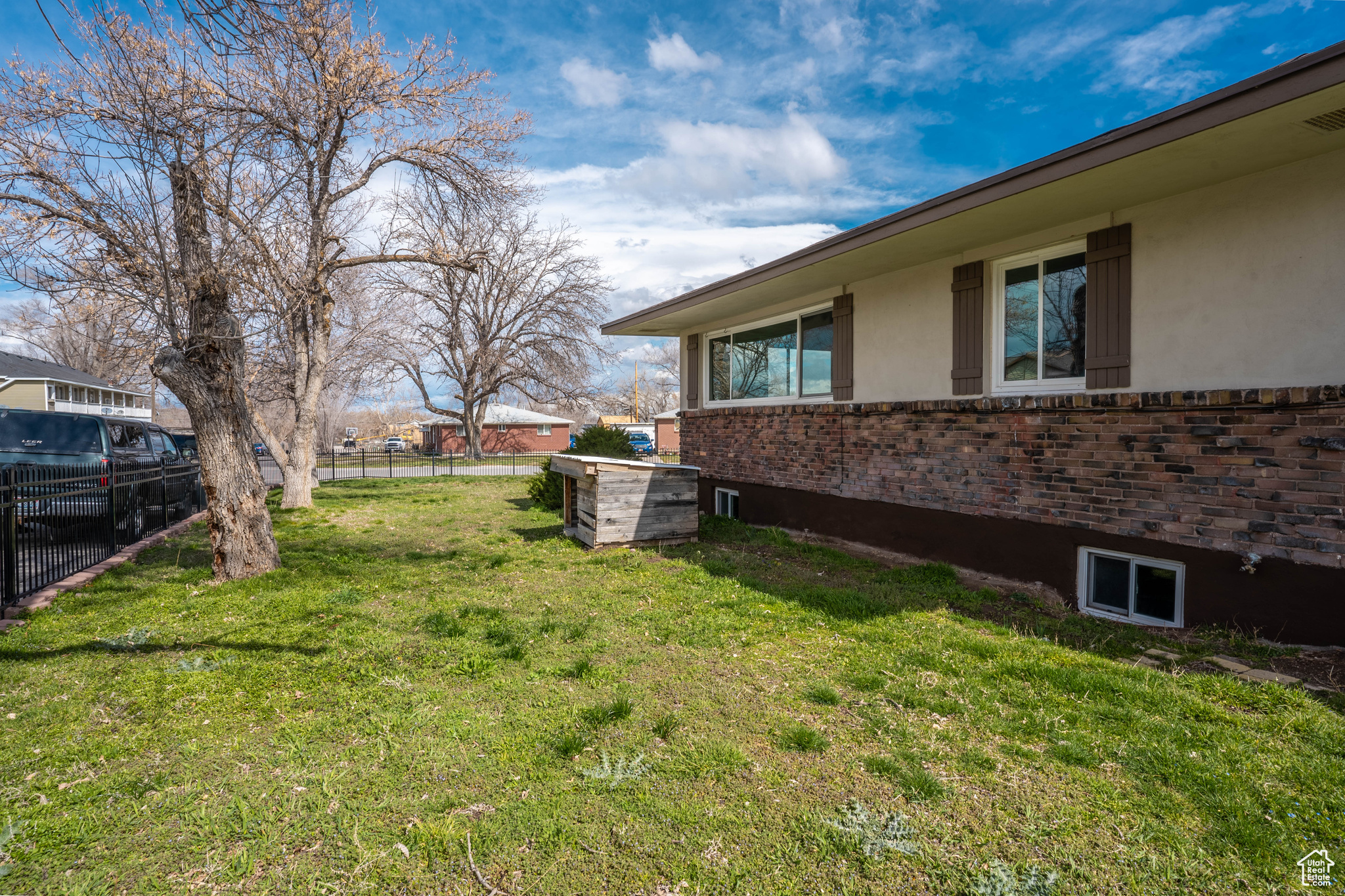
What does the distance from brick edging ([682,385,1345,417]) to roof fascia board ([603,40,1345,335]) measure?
1709 millimetres

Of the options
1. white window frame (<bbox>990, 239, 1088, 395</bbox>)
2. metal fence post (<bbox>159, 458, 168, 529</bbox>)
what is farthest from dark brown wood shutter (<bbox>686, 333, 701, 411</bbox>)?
metal fence post (<bbox>159, 458, 168, 529</bbox>)

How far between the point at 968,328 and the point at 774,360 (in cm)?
322

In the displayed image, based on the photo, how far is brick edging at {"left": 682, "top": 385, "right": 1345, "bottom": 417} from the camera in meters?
3.79

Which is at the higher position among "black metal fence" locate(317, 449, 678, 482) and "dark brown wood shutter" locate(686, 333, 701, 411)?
"dark brown wood shutter" locate(686, 333, 701, 411)

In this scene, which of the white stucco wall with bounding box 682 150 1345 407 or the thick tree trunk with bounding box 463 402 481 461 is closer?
the white stucco wall with bounding box 682 150 1345 407

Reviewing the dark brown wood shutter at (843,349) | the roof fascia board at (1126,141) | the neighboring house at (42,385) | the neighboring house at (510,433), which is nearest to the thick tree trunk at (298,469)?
the dark brown wood shutter at (843,349)

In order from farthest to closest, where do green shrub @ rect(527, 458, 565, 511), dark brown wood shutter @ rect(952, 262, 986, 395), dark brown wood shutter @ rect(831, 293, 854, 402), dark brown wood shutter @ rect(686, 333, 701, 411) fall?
1. green shrub @ rect(527, 458, 565, 511)
2. dark brown wood shutter @ rect(686, 333, 701, 411)
3. dark brown wood shutter @ rect(831, 293, 854, 402)
4. dark brown wood shutter @ rect(952, 262, 986, 395)

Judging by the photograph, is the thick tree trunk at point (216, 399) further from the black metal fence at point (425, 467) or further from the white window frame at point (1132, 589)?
the black metal fence at point (425, 467)

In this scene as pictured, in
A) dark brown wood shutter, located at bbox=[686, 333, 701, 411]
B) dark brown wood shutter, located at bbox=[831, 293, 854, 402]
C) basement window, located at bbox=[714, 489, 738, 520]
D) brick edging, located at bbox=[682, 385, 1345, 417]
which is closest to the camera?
brick edging, located at bbox=[682, 385, 1345, 417]

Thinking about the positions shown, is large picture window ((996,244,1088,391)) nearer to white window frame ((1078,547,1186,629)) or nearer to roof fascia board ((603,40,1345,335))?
roof fascia board ((603,40,1345,335))

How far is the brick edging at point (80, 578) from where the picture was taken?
4.76 meters

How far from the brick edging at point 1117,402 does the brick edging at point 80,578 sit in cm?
763

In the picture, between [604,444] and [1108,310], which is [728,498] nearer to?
[604,444]

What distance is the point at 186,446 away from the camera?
14.4 m
